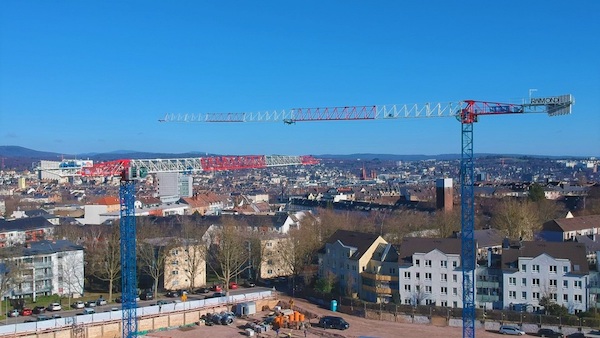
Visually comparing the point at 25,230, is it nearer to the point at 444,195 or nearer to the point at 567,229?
the point at 444,195

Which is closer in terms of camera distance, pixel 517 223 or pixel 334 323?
pixel 334 323

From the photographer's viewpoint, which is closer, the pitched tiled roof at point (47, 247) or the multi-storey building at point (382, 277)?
the multi-storey building at point (382, 277)

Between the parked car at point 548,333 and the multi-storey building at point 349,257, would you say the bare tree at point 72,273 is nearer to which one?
the multi-storey building at point 349,257

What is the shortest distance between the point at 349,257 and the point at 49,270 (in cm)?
1790

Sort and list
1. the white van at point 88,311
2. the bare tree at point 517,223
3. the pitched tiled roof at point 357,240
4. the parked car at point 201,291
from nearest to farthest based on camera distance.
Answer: the white van at point 88,311
the pitched tiled roof at point 357,240
the parked car at point 201,291
the bare tree at point 517,223

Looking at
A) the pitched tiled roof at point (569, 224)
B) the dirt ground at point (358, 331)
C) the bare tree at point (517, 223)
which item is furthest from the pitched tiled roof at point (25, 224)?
the pitched tiled roof at point (569, 224)

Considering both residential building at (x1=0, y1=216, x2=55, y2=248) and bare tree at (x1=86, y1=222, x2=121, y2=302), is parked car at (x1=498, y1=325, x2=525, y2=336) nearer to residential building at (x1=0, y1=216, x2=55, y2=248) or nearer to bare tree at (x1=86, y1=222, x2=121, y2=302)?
bare tree at (x1=86, y1=222, x2=121, y2=302)

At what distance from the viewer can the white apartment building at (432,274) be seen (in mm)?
35531

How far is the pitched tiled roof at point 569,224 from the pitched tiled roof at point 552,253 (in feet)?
45.3

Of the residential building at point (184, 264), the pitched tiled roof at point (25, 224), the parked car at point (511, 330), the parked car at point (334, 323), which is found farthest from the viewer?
the pitched tiled roof at point (25, 224)

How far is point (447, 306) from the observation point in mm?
35312

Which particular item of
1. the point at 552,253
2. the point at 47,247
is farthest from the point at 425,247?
the point at 47,247

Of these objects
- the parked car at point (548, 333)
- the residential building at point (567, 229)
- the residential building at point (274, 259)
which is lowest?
the parked car at point (548, 333)

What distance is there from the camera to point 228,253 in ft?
134
